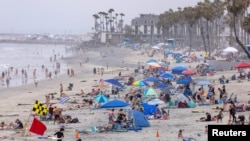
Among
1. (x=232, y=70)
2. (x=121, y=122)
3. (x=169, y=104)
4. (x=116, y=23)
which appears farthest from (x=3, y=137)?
(x=116, y=23)

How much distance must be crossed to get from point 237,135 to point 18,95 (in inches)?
1299

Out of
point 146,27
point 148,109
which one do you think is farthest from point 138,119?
point 146,27

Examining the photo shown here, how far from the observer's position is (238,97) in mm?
28953

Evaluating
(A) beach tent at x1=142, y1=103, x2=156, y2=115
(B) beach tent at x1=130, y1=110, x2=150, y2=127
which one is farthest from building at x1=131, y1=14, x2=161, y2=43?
(B) beach tent at x1=130, y1=110, x2=150, y2=127

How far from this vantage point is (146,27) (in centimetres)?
14188

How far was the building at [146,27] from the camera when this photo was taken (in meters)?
140

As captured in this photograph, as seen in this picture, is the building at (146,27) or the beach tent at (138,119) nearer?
the beach tent at (138,119)

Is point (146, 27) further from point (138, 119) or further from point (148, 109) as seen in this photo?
point (138, 119)

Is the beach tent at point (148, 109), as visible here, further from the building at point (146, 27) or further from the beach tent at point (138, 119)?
the building at point (146, 27)

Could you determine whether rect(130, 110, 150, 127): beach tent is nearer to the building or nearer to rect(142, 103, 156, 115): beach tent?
rect(142, 103, 156, 115): beach tent

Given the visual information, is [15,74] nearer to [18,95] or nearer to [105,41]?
[18,95]

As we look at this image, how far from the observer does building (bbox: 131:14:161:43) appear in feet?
460

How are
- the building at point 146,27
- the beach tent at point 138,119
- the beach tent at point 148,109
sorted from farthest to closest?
1. the building at point 146,27
2. the beach tent at point 148,109
3. the beach tent at point 138,119

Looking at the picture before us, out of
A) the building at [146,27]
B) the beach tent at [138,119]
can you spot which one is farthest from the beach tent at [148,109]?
the building at [146,27]
